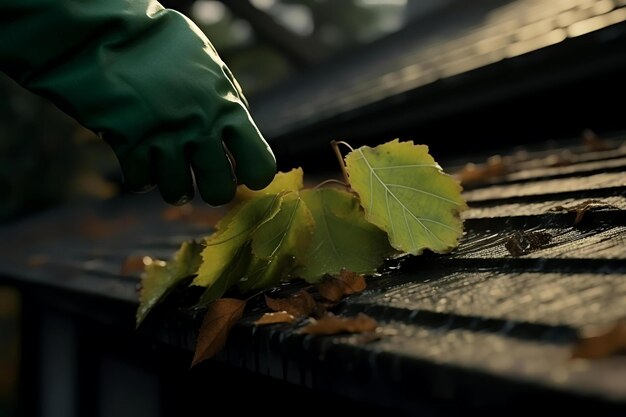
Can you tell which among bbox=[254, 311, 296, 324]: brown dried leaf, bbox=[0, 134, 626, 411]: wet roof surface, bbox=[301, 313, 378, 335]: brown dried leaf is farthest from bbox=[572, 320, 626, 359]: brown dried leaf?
bbox=[254, 311, 296, 324]: brown dried leaf

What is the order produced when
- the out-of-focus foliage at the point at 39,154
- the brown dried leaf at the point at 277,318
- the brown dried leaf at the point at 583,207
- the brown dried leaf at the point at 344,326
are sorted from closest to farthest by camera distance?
the brown dried leaf at the point at 344,326, the brown dried leaf at the point at 277,318, the brown dried leaf at the point at 583,207, the out-of-focus foliage at the point at 39,154

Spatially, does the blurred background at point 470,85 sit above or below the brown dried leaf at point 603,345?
above

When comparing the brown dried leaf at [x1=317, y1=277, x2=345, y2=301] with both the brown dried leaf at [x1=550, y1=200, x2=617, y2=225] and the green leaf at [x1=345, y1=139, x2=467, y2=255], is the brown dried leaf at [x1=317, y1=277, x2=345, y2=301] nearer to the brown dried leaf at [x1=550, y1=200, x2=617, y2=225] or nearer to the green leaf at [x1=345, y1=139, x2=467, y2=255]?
the green leaf at [x1=345, y1=139, x2=467, y2=255]

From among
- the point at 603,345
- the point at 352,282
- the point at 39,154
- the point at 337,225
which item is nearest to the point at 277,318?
the point at 352,282

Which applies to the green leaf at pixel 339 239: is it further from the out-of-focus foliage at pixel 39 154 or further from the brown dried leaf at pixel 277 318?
the out-of-focus foliage at pixel 39 154

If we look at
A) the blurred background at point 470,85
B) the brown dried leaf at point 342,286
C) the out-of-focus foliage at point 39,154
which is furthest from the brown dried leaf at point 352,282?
the out-of-focus foliage at point 39,154

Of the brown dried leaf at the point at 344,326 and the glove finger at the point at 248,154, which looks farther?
the glove finger at the point at 248,154

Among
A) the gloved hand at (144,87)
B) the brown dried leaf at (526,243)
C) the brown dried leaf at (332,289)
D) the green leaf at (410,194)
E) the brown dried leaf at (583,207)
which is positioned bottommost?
the brown dried leaf at (332,289)
